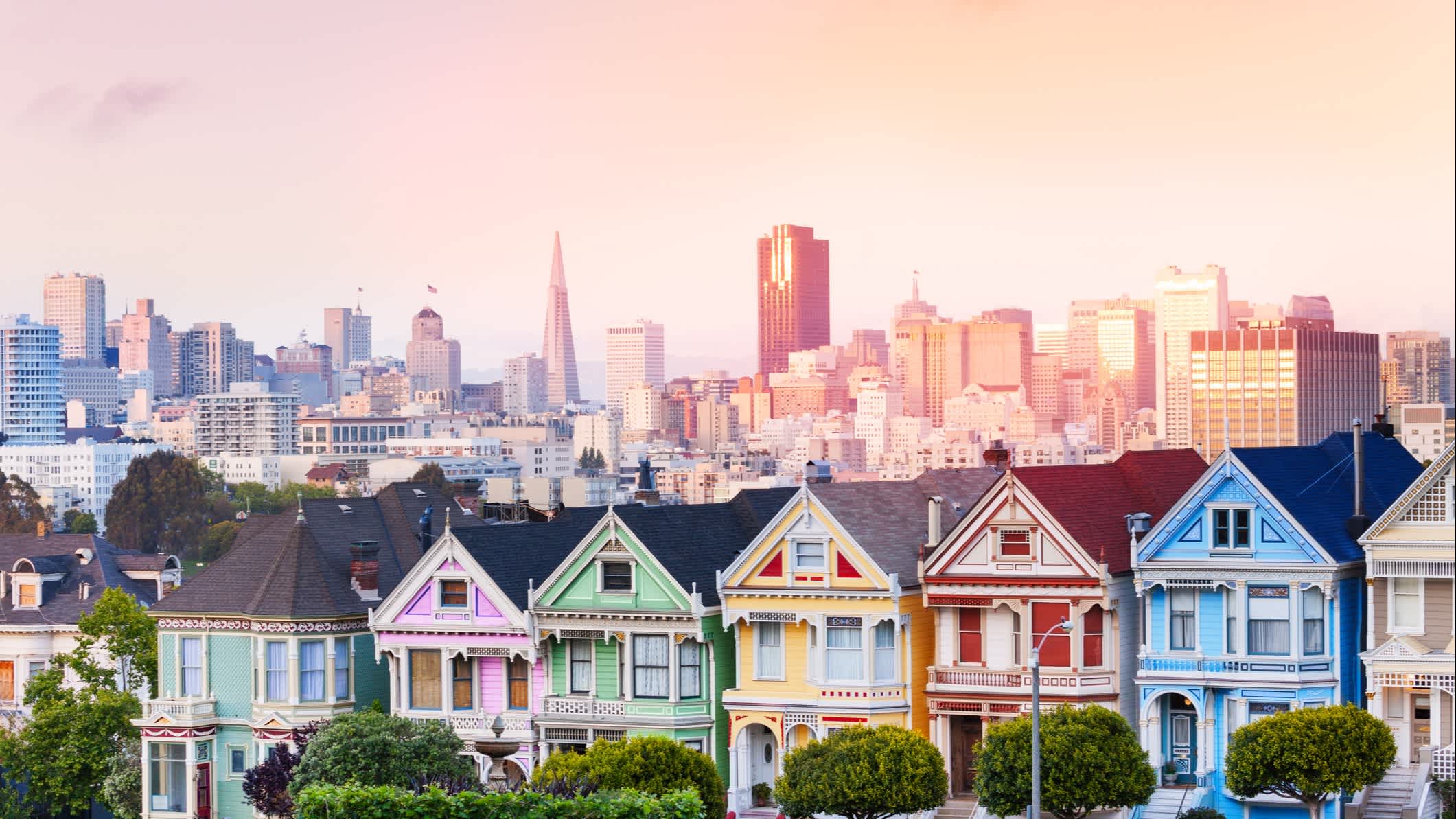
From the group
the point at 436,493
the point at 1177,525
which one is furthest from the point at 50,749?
the point at 1177,525

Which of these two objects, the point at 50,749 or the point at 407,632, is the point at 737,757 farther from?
the point at 50,749

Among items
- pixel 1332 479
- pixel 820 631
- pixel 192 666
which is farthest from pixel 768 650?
pixel 192 666

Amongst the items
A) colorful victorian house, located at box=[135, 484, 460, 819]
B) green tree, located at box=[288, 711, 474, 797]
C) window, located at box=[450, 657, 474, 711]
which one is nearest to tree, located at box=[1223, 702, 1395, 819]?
green tree, located at box=[288, 711, 474, 797]

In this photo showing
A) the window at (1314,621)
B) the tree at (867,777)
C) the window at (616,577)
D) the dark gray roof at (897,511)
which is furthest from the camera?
the window at (616,577)

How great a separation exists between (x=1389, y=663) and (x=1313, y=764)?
10.2 feet

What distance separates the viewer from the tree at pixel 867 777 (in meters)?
51.4

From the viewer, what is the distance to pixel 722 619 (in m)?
56.6

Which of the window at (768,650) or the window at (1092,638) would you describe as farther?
the window at (768,650)

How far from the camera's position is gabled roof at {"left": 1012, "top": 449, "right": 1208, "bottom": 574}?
53.8 m

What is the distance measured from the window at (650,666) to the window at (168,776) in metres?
11.9

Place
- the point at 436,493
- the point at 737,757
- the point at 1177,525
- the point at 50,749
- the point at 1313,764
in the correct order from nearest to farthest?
the point at 1313,764 → the point at 1177,525 → the point at 737,757 → the point at 50,749 → the point at 436,493

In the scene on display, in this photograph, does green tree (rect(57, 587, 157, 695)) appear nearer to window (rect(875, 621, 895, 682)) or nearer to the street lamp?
window (rect(875, 621, 895, 682))

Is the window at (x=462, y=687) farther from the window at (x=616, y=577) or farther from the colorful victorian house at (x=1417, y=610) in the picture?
the colorful victorian house at (x=1417, y=610)

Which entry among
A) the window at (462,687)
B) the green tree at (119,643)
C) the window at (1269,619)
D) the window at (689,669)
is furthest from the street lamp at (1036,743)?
the green tree at (119,643)
